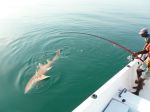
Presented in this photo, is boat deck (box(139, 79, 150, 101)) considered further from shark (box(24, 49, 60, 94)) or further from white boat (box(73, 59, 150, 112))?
shark (box(24, 49, 60, 94))

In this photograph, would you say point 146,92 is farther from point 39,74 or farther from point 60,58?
point 60,58

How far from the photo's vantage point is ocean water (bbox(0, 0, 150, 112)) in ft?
23.0

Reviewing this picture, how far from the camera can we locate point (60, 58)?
378 inches

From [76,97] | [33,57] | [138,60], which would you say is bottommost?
[76,97]

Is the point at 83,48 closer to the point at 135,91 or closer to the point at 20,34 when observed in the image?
the point at 20,34

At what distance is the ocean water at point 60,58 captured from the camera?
7012 mm

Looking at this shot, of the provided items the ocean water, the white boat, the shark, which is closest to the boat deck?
the white boat

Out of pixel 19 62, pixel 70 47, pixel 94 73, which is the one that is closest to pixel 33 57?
pixel 19 62

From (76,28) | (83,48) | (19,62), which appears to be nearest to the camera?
(19,62)

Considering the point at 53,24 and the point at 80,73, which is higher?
the point at 53,24

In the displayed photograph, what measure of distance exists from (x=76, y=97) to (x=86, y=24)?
919 centimetres

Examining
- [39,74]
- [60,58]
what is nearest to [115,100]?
[39,74]

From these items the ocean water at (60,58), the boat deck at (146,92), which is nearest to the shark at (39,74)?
the ocean water at (60,58)

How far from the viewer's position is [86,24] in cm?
1554
